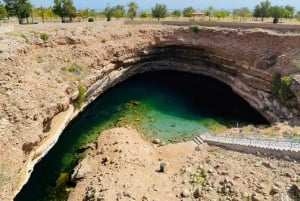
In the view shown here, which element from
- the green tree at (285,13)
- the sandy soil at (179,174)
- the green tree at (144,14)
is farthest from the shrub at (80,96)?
the green tree at (144,14)

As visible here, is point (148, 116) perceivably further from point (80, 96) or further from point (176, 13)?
point (176, 13)

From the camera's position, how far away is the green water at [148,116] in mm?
34344

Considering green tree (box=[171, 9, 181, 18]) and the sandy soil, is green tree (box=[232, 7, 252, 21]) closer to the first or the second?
green tree (box=[171, 9, 181, 18])

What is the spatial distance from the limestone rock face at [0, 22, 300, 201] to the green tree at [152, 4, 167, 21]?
1522 cm

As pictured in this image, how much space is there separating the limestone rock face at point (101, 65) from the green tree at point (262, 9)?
1533cm

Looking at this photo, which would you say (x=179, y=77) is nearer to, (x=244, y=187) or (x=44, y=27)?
(x=44, y=27)

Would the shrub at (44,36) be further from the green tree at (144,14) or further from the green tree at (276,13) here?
the green tree at (276,13)

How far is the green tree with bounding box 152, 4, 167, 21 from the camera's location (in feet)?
256

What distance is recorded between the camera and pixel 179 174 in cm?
3100

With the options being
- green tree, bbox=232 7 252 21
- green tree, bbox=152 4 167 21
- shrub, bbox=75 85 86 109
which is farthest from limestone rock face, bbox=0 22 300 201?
green tree, bbox=232 7 252 21

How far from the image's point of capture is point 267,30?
5478 cm

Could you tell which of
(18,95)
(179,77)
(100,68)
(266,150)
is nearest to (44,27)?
(100,68)

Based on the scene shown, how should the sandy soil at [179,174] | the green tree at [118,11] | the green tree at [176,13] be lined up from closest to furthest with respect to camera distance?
the sandy soil at [179,174] → the green tree at [118,11] → the green tree at [176,13]

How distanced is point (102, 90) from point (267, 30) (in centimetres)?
3051
